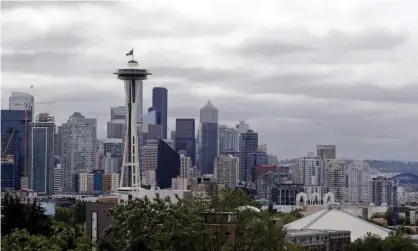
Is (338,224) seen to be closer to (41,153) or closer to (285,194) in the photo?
(285,194)

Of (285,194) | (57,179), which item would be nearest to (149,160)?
(57,179)

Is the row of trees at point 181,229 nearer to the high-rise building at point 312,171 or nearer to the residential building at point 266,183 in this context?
the residential building at point 266,183

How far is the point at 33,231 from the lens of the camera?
30172 millimetres

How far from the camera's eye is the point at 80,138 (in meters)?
182

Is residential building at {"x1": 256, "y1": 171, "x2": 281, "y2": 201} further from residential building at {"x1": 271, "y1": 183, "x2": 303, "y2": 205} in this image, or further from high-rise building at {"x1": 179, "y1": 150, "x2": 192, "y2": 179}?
high-rise building at {"x1": 179, "y1": 150, "x2": 192, "y2": 179}

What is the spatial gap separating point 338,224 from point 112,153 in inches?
4714

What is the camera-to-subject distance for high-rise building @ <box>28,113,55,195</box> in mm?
159750

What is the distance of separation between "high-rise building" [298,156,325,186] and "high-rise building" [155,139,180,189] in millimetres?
22531

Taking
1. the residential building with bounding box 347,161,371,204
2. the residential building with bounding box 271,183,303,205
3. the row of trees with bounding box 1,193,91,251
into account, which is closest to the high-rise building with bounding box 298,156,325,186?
the residential building with bounding box 347,161,371,204

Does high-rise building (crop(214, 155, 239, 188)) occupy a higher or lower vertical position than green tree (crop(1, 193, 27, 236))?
higher

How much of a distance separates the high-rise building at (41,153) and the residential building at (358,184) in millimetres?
45827

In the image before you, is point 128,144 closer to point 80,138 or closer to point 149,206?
point 149,206

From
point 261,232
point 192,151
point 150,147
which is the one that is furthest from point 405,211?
point 261,232

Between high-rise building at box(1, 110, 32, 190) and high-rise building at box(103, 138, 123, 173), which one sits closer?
high-rise building at box(1, 110, 32, 190)
